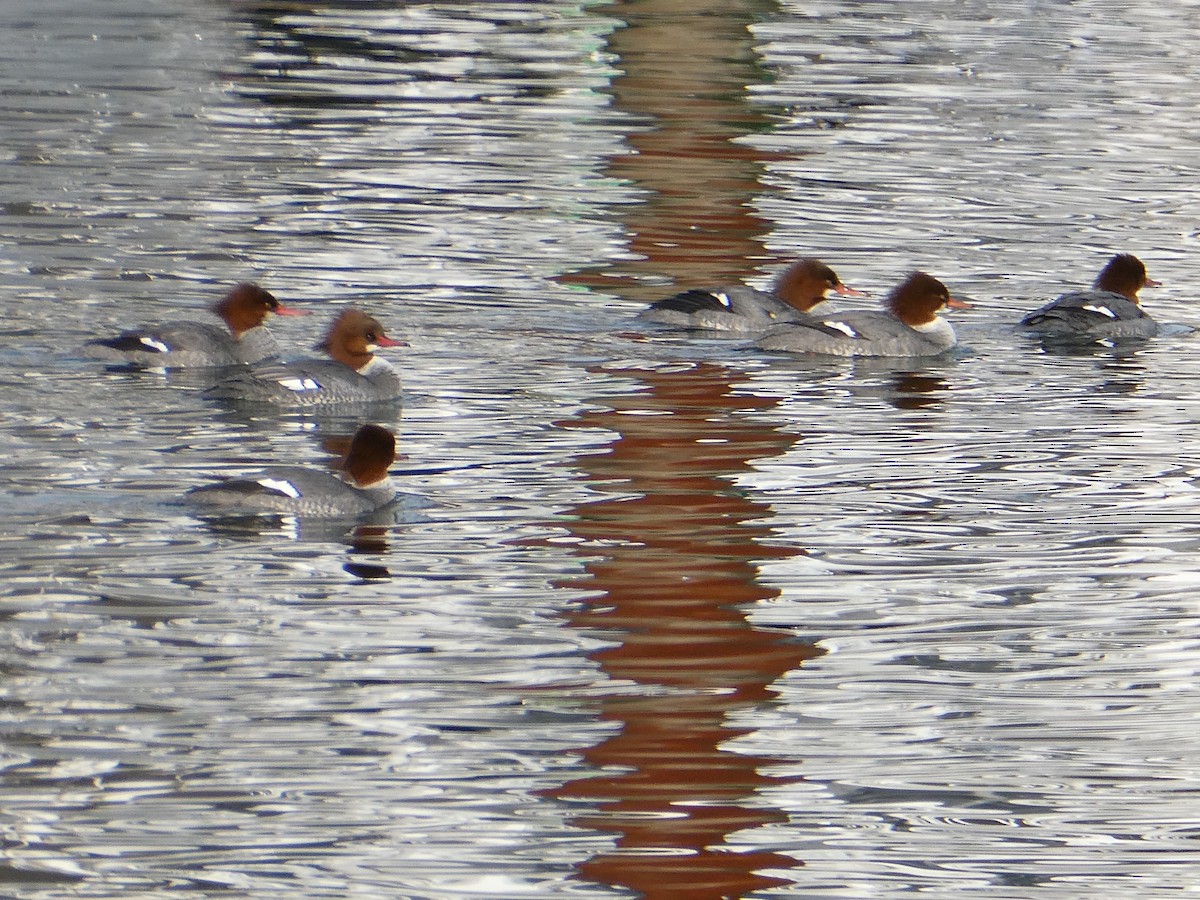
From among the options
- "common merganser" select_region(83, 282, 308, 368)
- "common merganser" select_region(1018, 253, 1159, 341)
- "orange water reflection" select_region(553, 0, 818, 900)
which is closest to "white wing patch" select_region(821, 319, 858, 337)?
"orange water reflection" select_region(553, 0, 818, 900)

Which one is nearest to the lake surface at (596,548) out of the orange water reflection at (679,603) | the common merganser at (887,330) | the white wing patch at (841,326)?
the orange water reflection at (679,603)


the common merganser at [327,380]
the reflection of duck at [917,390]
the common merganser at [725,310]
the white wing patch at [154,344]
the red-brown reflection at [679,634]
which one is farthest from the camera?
the common merganser at [725,310]

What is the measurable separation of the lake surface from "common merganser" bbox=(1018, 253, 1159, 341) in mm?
227

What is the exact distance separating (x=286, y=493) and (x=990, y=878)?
4.00m

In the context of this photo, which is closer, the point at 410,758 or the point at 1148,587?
the point at 410,758

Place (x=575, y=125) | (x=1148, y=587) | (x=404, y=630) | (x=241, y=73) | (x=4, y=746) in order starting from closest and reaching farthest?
(x=4, y=746)
(x=404, y=630)
(x=1148, y=587)
(x=575, y=125)
(x=241, y=73)

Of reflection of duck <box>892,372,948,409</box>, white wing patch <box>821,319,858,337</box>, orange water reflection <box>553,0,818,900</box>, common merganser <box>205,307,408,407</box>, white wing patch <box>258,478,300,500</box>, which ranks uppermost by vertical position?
white wing patch <box>258,478,300,500</box>

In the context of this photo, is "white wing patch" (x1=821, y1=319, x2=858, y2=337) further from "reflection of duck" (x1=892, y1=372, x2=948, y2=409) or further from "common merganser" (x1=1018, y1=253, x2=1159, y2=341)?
"common merganser" (x1=1018, y1=253, x2=1159, y2=341)

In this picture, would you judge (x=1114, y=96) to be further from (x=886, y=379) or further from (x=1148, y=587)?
(x=1148, y=587)

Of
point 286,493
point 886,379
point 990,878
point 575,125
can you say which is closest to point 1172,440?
point 886,379

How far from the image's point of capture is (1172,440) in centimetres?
1170

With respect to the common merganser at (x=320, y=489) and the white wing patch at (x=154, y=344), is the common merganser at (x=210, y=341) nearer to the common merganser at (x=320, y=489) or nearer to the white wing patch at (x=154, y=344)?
the white wing patch at (x=154, y=344)

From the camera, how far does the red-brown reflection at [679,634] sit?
6754 millimetres

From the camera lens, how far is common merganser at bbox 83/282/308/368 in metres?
12.2
